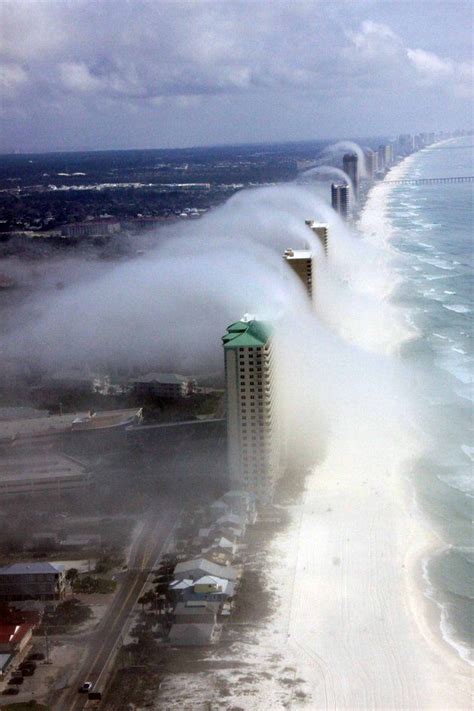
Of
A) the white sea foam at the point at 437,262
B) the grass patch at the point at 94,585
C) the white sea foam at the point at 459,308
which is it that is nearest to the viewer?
the grass patch at the point at 94,585

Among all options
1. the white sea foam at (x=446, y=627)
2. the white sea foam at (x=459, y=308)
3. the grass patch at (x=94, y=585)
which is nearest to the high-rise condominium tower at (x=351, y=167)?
the white sea foam at (x=459, y=308)

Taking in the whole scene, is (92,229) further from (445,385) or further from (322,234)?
(445,385)

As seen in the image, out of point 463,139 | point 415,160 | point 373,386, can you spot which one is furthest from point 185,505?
point 463,139

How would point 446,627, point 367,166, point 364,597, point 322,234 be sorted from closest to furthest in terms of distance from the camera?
point 446,627 → point 364,597 → point 322,234 → point 367,166

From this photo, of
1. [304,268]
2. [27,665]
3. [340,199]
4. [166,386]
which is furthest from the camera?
[340,199]

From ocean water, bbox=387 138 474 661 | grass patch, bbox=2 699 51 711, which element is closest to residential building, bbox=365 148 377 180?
ocean water, bbox=387 138 474 661

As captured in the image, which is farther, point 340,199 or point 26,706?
point 340,199

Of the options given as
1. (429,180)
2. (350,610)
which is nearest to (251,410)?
(350,610)

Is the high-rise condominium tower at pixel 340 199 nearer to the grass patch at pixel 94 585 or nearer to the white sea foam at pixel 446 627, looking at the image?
the white sea foam at pixel 446 627
